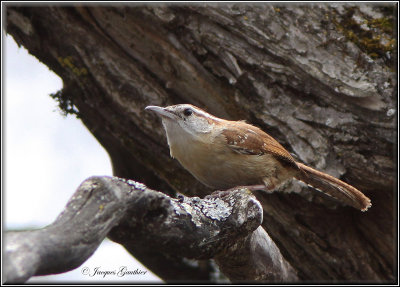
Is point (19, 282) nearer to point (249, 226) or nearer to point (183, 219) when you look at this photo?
point (183, 219)

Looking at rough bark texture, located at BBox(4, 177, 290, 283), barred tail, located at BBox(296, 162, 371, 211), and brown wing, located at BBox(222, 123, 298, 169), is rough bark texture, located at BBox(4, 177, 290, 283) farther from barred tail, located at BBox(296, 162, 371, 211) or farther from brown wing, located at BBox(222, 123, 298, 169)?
barred tail, located at BBox(296, 162, 371, 211)

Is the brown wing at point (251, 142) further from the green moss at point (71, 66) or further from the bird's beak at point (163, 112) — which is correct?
the green moss at point (71, 66)

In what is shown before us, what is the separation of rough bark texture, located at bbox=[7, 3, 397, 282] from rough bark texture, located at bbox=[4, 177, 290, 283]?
1.57 meters

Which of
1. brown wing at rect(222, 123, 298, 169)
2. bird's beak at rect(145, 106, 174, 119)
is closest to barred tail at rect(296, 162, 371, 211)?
brown wing at rect(222, 123, 298, 169)

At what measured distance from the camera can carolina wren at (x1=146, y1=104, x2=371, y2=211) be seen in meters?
4.04

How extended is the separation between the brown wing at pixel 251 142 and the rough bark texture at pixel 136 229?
78 centimetres

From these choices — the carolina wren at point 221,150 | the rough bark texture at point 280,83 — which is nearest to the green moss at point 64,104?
the rough bark texture at point 280,83

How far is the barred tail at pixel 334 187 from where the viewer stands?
14.3ft

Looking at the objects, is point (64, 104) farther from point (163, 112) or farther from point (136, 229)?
point (136, 229)

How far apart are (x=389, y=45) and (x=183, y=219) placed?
295 centimetres

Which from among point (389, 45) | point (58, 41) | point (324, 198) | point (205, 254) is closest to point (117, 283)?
point (205, 254)

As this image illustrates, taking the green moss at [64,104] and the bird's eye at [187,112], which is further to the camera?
the green moss at [64,104]

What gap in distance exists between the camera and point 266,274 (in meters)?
3.73

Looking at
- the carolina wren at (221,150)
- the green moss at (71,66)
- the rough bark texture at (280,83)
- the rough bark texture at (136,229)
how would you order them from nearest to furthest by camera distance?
the rough bark texture at (136,229) < the carolina wren at (221,150) < the rough bark texture at (280,83) < the green moss at (71,66)
